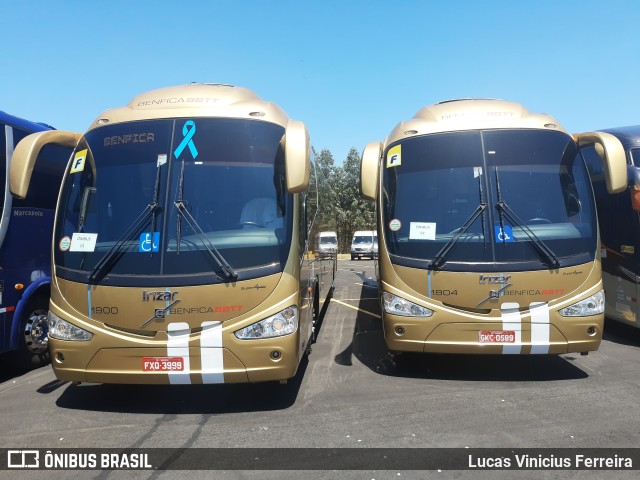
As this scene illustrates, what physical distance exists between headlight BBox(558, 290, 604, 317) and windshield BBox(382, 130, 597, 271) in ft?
1.38

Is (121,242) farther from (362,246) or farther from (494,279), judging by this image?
(362,246)

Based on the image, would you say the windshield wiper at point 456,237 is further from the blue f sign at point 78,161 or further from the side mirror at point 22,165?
the side mirror at point 22,165

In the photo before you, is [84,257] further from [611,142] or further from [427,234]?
[611,142]

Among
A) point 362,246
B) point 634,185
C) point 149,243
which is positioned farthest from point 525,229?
point 362,246

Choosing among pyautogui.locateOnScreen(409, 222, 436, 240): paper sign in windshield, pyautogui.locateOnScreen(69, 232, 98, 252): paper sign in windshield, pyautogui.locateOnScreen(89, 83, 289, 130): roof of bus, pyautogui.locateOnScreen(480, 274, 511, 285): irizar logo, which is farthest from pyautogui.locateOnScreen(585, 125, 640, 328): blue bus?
pyautogui.locateOnScreen(69, 232, 98, 252): paper sign in windshield

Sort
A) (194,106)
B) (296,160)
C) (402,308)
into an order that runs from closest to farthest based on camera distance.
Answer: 1. (296,160)
2. (194,106)
3. (402,308)

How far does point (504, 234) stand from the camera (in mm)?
5047

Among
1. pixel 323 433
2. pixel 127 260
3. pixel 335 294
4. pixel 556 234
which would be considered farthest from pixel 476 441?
pixel 335 294

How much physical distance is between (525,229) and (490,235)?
38 centimetres

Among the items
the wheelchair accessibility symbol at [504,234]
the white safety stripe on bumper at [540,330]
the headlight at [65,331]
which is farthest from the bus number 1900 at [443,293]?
the headlight at [65,331]

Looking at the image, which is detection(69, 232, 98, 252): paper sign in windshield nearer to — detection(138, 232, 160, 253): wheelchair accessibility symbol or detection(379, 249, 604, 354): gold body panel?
detection(138, 232, 160, 253): wheelchair accessibility symbol

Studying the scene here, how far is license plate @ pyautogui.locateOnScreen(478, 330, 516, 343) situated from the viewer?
16.1 feet

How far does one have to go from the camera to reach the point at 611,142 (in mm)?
5215

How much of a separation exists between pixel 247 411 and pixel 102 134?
308 centimetres
